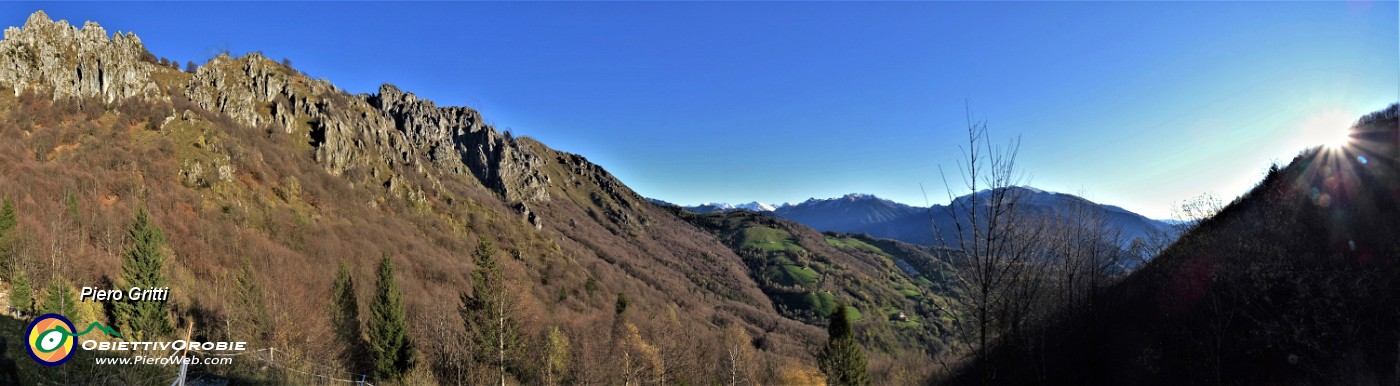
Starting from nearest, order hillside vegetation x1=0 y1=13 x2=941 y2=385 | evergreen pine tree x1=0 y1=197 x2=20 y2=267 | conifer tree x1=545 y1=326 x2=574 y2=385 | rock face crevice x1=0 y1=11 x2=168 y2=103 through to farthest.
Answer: evergreen pine tree x1=0 y1=197 x2=20 y2=267
hillside vegetation x1=0 y1=13 x2=941 y2=385
conifer tree x1=545 y1=326 x2=574 y2=385
rock face crevice x1=0 y1=11 x2=168 y2=103

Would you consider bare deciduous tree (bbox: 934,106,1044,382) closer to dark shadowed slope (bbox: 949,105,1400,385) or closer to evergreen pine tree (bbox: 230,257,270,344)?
dark shadowed slope (bbox: 949,105,1400,385)

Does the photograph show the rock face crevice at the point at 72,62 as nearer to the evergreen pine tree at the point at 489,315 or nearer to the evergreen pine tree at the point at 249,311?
the evergreen pine tree at the point at 249,311

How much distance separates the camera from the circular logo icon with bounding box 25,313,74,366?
1138 centimetres

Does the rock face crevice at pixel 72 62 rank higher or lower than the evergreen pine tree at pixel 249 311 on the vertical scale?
higher

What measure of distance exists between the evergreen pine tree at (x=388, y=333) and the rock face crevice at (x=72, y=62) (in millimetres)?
90580

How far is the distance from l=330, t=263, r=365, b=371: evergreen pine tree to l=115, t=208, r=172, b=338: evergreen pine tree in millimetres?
11989

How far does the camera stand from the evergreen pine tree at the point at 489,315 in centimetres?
4631

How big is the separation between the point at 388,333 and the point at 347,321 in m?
9.90

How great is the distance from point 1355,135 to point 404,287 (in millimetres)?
107337

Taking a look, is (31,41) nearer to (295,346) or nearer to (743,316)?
(295,346)

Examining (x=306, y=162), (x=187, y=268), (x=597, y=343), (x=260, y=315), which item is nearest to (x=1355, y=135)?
(x=597, y=343)

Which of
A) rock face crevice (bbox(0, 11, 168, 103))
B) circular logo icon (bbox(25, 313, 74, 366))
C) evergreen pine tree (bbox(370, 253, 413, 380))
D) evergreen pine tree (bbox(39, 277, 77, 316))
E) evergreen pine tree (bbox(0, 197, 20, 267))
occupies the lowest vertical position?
evergreen pine tree (bbox(370, 253, 413, 380))

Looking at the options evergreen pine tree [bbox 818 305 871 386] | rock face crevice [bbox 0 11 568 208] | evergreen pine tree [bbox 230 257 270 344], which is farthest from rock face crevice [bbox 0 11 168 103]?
evergreen pine tree [bbox 818 305 871 386]

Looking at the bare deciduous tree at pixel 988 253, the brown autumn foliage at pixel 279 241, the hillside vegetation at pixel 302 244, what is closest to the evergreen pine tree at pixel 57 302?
the hillside vegetation at pixel 302 244
